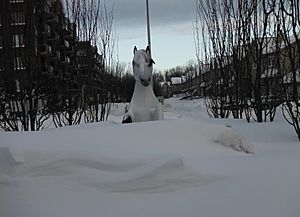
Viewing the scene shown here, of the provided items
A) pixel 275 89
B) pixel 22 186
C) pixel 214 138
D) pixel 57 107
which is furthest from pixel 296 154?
pixel 57 107

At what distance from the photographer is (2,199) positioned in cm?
415

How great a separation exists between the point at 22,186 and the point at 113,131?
157 cm

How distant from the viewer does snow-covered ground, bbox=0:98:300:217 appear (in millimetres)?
3934

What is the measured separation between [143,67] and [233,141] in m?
2.39

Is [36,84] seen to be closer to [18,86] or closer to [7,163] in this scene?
[18,86]

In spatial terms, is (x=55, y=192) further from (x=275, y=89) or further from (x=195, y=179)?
(x=275, y=89)

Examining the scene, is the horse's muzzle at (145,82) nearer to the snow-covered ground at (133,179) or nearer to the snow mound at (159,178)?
the snow-covered ground at (133,179)

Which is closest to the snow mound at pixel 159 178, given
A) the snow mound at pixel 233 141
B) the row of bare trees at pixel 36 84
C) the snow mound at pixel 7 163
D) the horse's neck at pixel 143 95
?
the snow mound at pixel 7 163

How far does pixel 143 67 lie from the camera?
779 cm

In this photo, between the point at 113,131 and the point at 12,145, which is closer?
the point at 12,145

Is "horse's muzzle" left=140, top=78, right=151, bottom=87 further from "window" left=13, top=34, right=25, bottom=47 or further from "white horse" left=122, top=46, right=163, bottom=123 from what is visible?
"window" left=13, top=34, right=25, bottom=47

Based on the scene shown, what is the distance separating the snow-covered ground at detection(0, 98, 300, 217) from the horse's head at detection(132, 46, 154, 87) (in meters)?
A: 2.35

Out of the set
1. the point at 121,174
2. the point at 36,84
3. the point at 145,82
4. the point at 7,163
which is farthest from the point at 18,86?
the point at 121,174

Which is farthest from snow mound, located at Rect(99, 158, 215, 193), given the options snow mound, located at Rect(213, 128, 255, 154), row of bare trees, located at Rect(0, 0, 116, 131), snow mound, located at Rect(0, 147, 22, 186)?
row of bare trees, located at Rect(0, 0, 116, 131)
